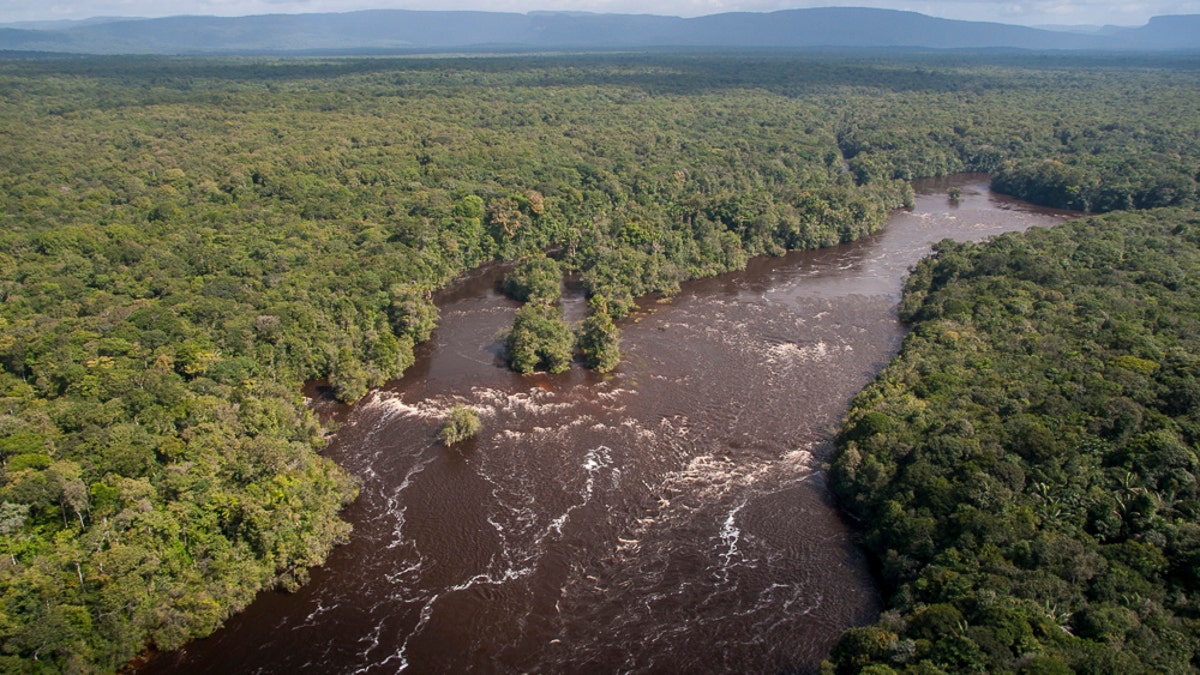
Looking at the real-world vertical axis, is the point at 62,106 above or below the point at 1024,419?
above

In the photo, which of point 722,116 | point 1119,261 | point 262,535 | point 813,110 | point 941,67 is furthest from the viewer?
point 941,67

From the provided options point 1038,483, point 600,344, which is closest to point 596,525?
point 600,344

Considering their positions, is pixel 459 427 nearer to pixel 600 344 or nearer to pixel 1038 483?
pixel 600 344

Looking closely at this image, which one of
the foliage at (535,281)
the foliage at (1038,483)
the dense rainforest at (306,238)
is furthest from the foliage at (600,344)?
the foliage at (1038,483)

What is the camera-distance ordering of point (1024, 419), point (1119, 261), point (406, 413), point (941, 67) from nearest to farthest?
point (1024, 419) → point (406, 413) → point (1119, 261) → point (941, 67)

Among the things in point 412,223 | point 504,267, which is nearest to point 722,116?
point 504,267

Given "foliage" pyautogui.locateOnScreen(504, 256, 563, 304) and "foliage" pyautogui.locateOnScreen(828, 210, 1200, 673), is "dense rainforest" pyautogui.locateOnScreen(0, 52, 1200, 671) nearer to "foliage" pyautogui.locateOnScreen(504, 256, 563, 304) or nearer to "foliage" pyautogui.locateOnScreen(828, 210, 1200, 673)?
"foliage" pyautogui.locateOnScreen(504, 256, 563, 304)

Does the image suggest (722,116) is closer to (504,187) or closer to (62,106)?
(504,187)
